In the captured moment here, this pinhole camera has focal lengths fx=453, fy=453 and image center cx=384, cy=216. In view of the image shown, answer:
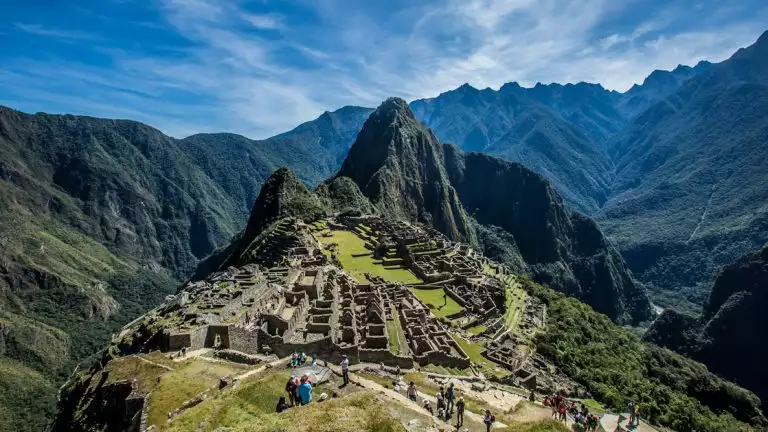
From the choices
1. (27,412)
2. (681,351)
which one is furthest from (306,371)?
(681,351)

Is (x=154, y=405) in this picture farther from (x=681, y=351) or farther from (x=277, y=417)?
(x=681, y=351)

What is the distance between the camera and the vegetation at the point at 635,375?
62.4m

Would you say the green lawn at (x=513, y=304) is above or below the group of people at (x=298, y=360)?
below

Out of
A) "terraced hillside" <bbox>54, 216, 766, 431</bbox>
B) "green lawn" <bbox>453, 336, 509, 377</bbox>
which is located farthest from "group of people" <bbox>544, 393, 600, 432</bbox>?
"green lawn" <bbox>453, 336, 509, 377</bbox>

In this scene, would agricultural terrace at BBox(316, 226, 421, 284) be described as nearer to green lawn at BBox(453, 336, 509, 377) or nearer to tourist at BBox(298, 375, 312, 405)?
green lawn at BBox(453, 336, 509, 377)

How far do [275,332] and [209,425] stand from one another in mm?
18383

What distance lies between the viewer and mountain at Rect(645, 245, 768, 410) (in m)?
134

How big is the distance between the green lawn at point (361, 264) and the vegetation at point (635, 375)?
83.2ft

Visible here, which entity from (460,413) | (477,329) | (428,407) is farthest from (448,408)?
(477,329)

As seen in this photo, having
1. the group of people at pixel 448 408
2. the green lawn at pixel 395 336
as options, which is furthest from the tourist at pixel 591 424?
the green lawn at pixel 395 336

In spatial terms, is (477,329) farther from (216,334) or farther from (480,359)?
(216,334)

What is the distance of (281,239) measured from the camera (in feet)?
321

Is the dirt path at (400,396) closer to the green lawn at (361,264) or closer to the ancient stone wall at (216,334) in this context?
the ancient stone wall at (216,334)

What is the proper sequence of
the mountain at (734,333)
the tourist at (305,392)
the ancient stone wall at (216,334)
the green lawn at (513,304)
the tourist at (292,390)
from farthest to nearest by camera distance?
the mountain at (734,333), the green lawn at (513,304), the ancient stone wall at (216,334), the tourist at (292,390), the tourist at (305,392)
